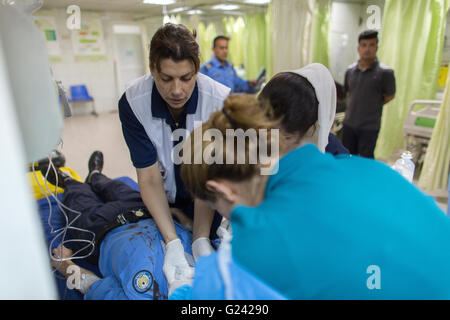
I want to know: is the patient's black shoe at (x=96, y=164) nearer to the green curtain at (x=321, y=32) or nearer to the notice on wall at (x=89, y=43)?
the notice on wall at (x=89, y=43)

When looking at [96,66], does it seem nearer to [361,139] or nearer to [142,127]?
[142,127]

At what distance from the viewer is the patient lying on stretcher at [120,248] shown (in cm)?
103

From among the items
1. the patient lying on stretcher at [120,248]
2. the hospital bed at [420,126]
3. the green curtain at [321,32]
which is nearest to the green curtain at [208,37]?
the green curtain at [321,32]

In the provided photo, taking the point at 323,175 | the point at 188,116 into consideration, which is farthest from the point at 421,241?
the point at 188,116

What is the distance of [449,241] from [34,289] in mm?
746

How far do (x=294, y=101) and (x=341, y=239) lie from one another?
2.00 ft

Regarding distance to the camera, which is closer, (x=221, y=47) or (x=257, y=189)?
(x=257, y=189)

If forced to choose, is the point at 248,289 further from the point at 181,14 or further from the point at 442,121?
the point at 442,121

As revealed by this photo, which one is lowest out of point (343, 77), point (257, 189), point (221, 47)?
point (257, 189)

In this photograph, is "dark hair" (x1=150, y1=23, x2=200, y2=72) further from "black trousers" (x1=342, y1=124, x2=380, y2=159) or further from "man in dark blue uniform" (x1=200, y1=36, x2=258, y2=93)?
"man in dark blue uniform" (x1=200, y1=36, x2=258, y2=93)

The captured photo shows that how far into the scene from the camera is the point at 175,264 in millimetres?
1050

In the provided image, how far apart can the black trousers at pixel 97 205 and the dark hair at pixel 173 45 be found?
64cm

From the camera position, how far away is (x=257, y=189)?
Result: 0.68 meters

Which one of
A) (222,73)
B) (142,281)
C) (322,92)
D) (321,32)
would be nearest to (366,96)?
(321,32)
